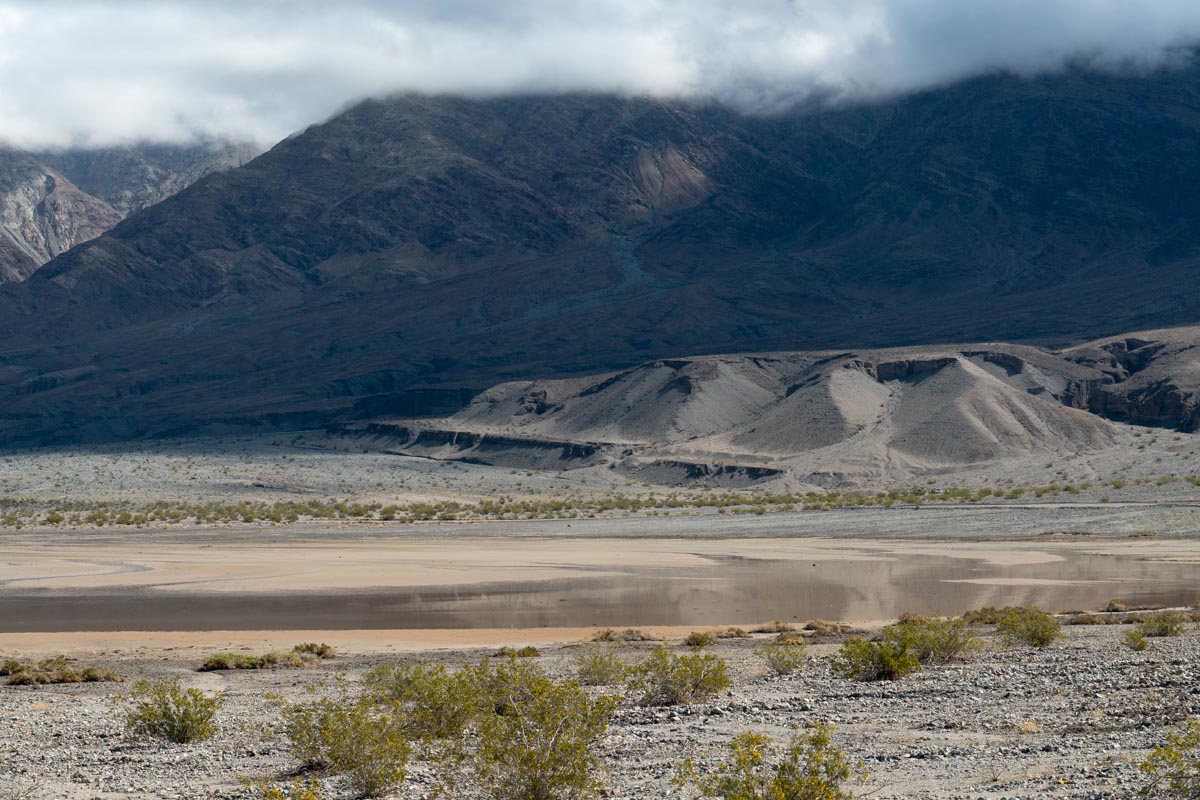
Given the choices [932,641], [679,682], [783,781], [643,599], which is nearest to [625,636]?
[932,641]

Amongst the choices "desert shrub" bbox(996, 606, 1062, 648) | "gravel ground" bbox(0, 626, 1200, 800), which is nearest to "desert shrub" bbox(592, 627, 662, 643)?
"gravel ground" bbox(0, 626, 1200, 800)

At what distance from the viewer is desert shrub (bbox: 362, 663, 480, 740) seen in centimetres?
1716

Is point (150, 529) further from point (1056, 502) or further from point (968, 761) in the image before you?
point (968, 761)

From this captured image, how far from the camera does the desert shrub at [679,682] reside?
19.4 metres

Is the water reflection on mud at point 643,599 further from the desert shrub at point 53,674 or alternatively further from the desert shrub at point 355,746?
the desert shrub at point 355,746

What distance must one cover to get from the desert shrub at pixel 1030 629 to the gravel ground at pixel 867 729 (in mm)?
668

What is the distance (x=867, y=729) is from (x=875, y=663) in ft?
14.2

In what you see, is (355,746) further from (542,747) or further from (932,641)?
(932,641)

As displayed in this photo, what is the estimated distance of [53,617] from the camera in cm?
3431

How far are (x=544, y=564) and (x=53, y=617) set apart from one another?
18751 millimetres

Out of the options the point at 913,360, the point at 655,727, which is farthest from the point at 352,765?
the point at 913,360

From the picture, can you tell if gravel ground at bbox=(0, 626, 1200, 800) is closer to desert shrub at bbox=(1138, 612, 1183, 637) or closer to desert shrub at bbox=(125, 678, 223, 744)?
desert shrub at bbox=(125, 678, 223, 744)

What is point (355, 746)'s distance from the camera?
576 inches

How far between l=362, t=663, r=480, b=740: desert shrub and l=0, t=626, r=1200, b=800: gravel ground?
1605mm
